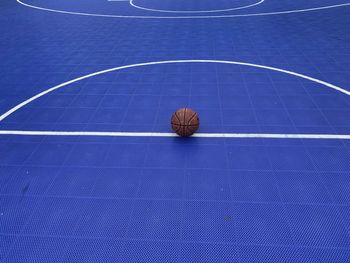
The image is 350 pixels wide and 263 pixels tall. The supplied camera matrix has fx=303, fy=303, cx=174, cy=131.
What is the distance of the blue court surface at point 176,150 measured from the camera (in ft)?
21.7

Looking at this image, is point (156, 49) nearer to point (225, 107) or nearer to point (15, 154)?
point (225, 107)

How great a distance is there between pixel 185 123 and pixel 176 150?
0.87 meters

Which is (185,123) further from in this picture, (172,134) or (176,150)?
(176,150)

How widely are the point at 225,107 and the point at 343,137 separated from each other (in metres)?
3.93

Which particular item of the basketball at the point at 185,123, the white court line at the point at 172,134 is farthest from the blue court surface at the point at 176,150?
the basketball at the point at 185,123

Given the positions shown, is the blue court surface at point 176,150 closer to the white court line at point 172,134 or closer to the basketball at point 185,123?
the white court line at point 172,134

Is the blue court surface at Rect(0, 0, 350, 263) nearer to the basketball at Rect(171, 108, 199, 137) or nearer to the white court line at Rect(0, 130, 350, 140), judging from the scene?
the white court line at Rect(0, 130, 350, 140)

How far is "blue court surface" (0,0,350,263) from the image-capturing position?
663 centimetres

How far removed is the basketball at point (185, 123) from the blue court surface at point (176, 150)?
1.05 ft

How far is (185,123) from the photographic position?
9.27 metres

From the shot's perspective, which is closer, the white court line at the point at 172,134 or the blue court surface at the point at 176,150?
the blue court surface at the point at 176,150

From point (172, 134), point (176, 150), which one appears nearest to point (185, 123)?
point (172, 134)

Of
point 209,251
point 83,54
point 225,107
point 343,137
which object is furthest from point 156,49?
point 209,251

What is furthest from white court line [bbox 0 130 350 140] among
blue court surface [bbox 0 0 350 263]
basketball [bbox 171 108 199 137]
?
basketball [bbox 171 108 199 137]
